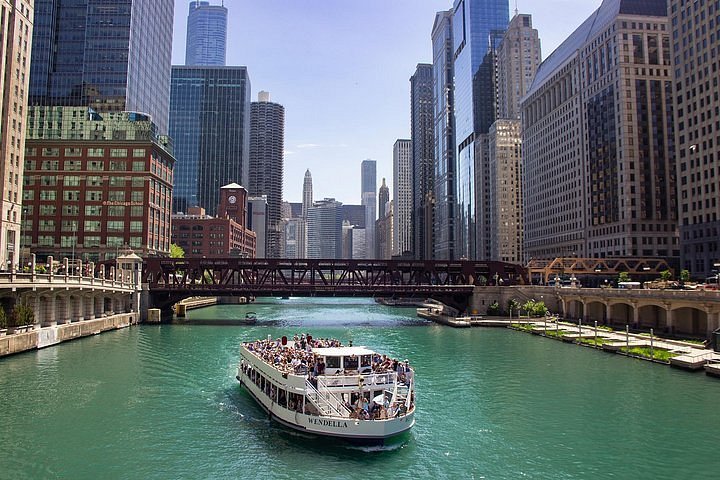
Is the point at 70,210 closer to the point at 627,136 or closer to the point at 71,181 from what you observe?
the point at 71,181

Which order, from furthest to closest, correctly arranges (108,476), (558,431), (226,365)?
(226,365) < (558,431) < (108,476)

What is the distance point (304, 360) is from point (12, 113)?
9452 cm

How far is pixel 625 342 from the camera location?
70625 mm

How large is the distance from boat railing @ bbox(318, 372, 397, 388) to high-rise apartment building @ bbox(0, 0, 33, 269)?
282ft

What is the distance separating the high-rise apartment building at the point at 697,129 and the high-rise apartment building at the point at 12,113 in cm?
13449

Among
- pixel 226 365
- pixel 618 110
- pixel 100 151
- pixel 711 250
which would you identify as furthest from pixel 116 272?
pixel 618 110

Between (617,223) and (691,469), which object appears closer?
(691,469)

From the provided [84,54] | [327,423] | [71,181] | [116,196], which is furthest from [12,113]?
[327,423]

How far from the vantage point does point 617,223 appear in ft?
499

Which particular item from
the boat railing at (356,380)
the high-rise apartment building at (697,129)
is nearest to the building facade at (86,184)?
the boat railing at (356,380)

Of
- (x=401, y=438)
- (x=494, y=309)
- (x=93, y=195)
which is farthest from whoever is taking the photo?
(x=93, y=195)

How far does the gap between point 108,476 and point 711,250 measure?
12059cm

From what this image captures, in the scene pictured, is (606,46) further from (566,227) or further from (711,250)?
(711,250)

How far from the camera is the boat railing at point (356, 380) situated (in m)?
35.3
